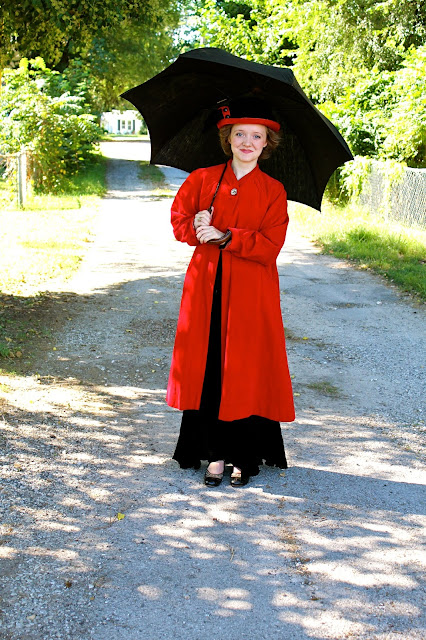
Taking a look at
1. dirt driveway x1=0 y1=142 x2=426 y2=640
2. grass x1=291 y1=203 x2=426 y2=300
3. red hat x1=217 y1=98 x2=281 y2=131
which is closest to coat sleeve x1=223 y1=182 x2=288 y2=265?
red hat x1=217 y1=98 x2=281 y2=131

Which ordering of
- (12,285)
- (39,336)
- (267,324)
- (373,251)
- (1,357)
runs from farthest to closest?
1. (373,251)
2. (12,285)
3. (39,336)
4. (1,357)
5. (267,324)

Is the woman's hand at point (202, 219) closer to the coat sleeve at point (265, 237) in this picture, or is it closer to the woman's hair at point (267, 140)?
the coat sleeve at point (265, 237)

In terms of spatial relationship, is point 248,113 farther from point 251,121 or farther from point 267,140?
point 267,140

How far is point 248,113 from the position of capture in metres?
3.84

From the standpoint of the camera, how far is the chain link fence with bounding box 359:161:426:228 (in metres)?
13.5

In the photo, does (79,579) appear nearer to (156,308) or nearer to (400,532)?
(400,532)

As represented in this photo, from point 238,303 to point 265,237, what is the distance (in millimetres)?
Answer: 367

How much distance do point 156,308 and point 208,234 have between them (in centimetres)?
472

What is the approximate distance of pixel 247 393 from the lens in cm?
401

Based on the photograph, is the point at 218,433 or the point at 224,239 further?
the point at 218,433

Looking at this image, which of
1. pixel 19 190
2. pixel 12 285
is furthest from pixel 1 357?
pixel 19 190

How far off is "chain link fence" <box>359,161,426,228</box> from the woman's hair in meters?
9.94

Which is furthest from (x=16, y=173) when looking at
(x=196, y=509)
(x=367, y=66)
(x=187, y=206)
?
(x=196, y=509)

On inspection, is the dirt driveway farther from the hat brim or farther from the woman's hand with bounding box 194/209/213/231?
the hat brim
